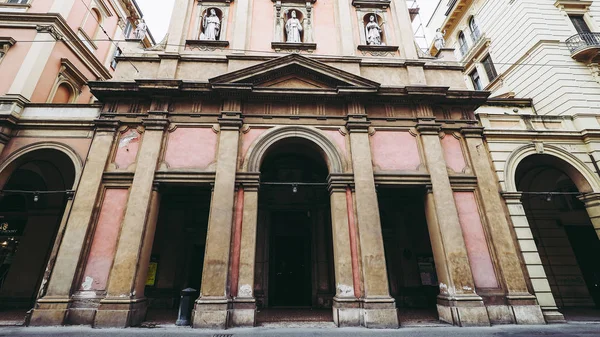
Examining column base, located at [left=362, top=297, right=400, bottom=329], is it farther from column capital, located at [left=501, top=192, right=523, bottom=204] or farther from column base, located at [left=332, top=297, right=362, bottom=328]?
column capital, located at [left=501, top=192, right=523, bottom=204]

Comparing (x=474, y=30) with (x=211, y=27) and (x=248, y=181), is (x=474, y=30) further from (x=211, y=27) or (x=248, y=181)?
(x=248, y=181)

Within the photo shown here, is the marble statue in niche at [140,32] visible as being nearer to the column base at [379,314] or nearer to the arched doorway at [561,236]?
the column base at [379,314]

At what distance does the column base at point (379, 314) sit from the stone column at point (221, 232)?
3556 millimetres

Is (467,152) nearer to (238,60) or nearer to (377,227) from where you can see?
(377,227)

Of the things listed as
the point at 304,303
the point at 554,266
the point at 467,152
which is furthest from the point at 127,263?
the point at 554,266

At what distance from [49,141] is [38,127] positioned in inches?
29.9

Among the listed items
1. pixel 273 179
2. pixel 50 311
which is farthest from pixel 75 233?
pixel 273 179

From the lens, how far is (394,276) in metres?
11.0

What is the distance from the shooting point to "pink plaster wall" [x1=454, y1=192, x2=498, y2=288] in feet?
26.4

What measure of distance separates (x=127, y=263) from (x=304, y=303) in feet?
20.1

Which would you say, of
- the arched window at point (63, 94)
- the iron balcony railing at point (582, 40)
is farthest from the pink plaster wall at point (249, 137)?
the iron balcony railing at point (582, 40)

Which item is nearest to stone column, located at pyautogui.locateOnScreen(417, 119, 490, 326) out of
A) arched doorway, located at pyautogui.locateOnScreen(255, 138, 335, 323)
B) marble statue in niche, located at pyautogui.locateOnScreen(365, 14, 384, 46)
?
arched doorway, located at pyautogui.locateOnScreen(255, 138, 335, 323)

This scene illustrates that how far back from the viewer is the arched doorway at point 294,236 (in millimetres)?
10117

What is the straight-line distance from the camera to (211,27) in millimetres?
11148
